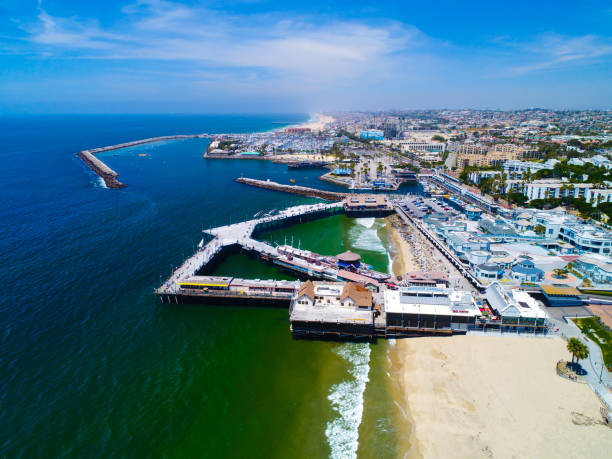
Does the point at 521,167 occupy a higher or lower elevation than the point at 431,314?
higher

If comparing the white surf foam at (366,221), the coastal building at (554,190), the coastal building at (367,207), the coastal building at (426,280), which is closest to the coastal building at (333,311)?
the coastal building at (426,280)

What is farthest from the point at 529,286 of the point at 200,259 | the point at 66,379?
the point at 66,379

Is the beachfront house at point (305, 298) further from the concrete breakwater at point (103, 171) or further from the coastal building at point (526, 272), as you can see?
the concrete breakwater at point (103, 171)

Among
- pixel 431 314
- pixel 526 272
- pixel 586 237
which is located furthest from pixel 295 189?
pixel 431 314

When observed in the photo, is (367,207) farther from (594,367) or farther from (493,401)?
(493,401)

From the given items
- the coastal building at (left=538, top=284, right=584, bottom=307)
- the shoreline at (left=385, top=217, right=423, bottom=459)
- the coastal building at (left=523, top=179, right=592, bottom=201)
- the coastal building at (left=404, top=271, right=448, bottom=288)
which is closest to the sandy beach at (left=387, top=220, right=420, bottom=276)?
the coastal building at (left=404, top=271, right=448, bottom=288)

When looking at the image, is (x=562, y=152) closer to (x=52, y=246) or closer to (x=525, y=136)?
(x=525, y=136)

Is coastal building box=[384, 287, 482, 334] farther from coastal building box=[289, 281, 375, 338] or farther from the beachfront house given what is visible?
the beachfront house
